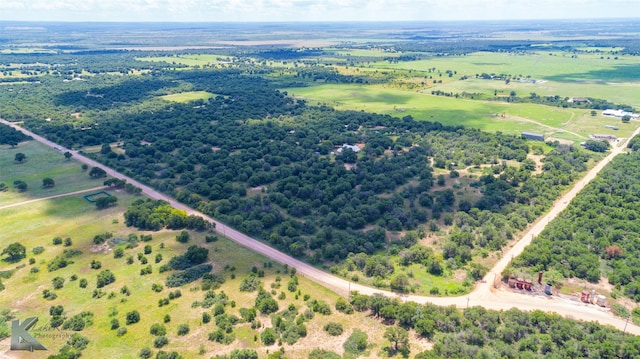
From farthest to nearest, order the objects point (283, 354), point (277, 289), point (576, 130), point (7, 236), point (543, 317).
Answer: point (576, 130), point (7, 236), point (277, 289), point (543, 317), point (283, 354)

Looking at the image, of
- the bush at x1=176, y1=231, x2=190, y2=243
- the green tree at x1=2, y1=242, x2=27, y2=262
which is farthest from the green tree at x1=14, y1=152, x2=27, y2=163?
the bush at x1=176, y1=231, x2=190, y2=243

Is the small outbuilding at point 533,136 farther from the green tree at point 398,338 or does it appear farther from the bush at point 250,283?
the bush at point 250,283

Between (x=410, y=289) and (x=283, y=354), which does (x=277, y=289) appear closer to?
(x=283, y=354)

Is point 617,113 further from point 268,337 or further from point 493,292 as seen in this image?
point 268,337

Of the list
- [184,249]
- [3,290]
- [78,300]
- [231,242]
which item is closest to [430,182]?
[231,242]

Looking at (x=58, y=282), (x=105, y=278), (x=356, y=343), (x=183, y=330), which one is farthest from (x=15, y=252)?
(x=356, y=343)
